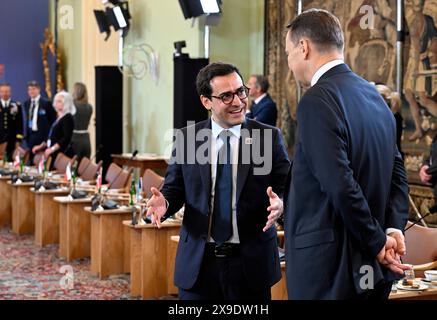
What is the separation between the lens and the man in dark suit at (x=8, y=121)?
46.8 ft

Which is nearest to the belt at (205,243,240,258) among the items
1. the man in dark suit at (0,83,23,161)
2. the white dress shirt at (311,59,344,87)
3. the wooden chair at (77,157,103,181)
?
the white dress shirt at (311,59,344,87)

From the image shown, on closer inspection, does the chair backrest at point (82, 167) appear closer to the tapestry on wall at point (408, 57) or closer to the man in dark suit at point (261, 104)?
the man in dark suit at point (261, 104)

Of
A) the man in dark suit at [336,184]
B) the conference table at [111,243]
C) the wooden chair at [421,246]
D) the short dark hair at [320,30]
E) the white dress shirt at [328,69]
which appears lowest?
the conference table at [111,243]

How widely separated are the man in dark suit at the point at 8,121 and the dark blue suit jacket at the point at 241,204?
11210 millimetres

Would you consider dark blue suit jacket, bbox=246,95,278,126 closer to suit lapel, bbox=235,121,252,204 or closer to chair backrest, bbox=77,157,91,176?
chair backrest, bbox=77,157,91,176

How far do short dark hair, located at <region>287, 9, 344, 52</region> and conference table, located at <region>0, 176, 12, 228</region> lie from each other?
26.9 ft

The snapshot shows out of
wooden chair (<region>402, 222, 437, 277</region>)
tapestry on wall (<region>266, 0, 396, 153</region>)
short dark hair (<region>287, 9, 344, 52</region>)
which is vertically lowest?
wooden chair (<region>402, 222, 437, 277</region>)

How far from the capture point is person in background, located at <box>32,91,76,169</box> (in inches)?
432

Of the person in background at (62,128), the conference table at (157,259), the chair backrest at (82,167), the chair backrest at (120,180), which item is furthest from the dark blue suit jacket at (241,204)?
the person in background at (62,128)

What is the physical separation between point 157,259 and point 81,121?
5.83 m

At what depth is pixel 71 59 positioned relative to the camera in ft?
59.2

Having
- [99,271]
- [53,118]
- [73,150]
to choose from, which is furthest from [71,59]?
[99,271]

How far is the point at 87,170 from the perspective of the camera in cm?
976
